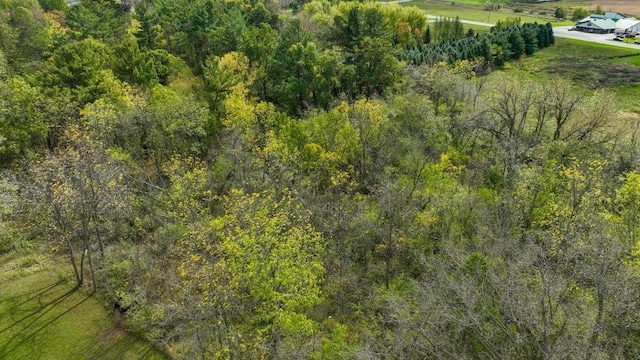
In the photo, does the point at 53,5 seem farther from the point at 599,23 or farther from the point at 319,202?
the point at 599,23

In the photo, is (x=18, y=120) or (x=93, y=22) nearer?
(x=18, y=120)

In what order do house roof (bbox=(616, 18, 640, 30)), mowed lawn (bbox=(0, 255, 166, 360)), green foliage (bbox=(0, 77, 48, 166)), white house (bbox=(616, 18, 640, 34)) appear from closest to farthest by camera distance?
1. mowed lawn (bbox=(0, 255, 166, 360))
2. green foliage (bbox=(0, 77, 48, 166))
3. white house (bbox=(616, 18, 640, 34))
4. house roof (bbox=(616, 18, 640, 30))

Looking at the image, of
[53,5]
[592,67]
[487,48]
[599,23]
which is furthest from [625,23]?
[53,5]

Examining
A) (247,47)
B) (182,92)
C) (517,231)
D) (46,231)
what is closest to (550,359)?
(517,231)

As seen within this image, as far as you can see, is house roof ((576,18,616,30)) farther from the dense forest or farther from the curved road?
the dense forest

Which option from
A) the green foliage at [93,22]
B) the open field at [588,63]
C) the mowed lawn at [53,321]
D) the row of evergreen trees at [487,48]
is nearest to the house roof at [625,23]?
the open field at [588,63]

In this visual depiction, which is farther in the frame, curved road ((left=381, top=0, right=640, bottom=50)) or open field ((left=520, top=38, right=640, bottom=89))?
curved road ((left=381, top=0, right=640, bottom=50))

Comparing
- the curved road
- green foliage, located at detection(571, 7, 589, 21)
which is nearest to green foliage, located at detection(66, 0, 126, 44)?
the curved road

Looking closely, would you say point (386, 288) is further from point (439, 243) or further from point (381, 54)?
point (381, 54)
